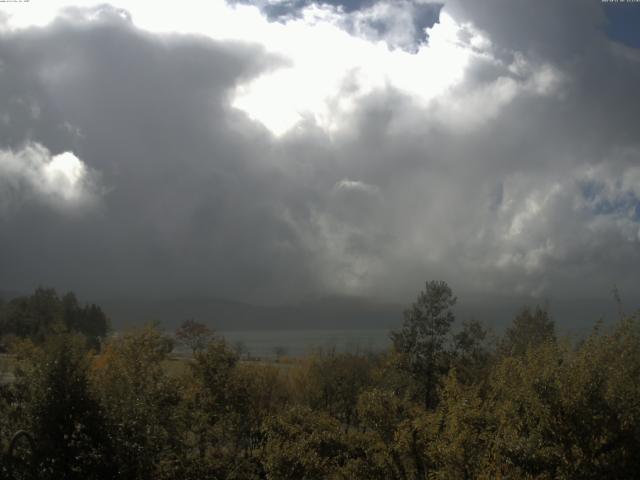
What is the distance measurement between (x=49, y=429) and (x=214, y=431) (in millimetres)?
8908

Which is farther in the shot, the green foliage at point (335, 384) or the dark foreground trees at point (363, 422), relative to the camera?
the green foliage at point (335, 384)

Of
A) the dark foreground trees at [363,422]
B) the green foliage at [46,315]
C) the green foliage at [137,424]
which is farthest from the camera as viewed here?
the green foliage at [46,315]

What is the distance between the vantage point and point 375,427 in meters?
22.5

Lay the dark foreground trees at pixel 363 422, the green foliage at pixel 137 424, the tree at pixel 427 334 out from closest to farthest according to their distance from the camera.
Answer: the dark foreground trees at pixel 363 422 → the green foliage at pixel 137 424 → the tree at pixel 427 334

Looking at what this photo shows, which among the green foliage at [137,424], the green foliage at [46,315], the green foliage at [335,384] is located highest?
the green foliage at [46,315]

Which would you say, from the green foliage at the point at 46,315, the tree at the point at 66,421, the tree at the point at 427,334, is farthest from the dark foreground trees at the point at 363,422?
the green foliage at the point at 46,315

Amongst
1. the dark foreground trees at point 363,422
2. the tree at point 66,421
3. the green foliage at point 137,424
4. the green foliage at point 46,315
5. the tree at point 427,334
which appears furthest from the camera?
the green foliage at point 46,315

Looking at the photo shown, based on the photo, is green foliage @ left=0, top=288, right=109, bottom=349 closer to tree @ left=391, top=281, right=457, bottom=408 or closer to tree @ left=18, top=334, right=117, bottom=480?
tree @ left=391, top=281, right=457, bottom=408

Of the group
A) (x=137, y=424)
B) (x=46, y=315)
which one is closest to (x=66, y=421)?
(x=137, y=424)

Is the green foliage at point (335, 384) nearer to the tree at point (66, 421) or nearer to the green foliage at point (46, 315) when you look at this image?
the tree at point (66, 421)

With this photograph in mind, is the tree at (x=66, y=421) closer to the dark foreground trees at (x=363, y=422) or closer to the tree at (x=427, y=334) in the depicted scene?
the dark foreground trees at (x=363, y=422)

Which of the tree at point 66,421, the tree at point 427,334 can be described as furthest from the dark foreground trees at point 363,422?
the tree at point 427,334

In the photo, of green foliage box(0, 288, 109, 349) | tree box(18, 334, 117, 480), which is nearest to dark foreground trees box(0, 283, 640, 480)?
tree box(18, 334, 117, 480)

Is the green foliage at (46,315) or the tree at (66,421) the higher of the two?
the green foliage at (46,315)
